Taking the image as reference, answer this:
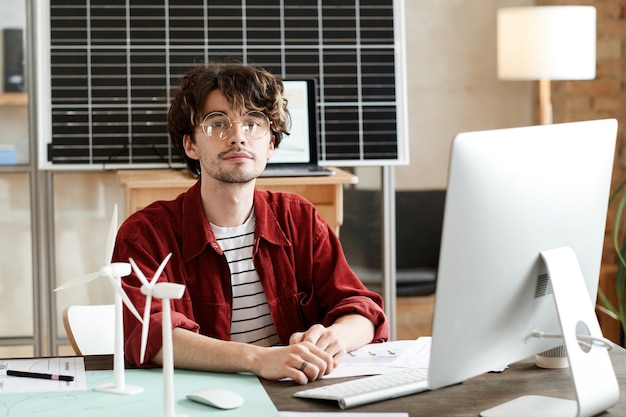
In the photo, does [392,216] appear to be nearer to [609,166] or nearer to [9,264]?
[9,264]

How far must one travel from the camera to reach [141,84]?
147 inches

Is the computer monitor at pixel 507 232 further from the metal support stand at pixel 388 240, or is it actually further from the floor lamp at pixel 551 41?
the floor lamp at pixel 551 41

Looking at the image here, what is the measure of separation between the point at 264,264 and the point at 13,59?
207cm

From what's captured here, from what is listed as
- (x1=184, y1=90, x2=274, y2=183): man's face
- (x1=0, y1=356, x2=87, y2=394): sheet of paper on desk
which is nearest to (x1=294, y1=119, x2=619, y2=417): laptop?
(x1=0, y1=356, x2=87, y2=394): sheet of paper on desk

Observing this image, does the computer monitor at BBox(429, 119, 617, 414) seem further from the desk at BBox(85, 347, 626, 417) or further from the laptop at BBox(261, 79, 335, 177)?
the laptop at BBox(261, 79, 335, 177)

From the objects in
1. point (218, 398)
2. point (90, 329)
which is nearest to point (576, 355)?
point (218, 398)

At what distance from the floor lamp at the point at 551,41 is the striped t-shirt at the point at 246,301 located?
2293mm

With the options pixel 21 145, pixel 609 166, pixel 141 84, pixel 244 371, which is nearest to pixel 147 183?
pixel 141 84

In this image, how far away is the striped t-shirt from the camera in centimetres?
222

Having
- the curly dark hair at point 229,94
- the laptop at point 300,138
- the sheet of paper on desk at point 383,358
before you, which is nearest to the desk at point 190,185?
the laptop at point 300,138

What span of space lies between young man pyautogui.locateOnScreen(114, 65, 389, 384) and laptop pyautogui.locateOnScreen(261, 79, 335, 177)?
3.97ft

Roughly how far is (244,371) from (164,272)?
0.38 m

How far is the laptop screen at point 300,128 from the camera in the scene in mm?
3602

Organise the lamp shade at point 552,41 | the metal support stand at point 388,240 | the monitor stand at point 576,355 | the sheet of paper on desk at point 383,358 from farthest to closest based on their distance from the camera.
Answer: the lamp shade at point 552,41 → the metal support stand at point 388,240 → the sheet of paper on desk at point 383,358 → the monitor stand at point 576,355
